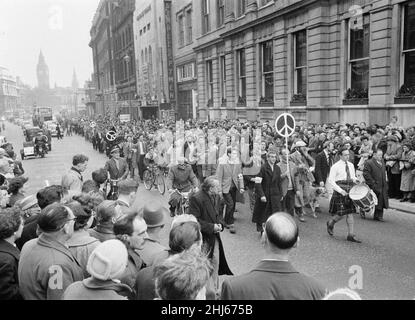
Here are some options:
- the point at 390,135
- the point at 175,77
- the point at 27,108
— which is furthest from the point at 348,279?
the point at 27,108

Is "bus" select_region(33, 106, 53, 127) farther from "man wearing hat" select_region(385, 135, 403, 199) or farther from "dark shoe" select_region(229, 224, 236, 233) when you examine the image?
"dark shoe" select_region(229, 224, 236, 233)

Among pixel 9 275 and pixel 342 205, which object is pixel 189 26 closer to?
pixel 342 205

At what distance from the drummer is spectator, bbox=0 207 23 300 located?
588cm

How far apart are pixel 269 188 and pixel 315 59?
13071 mm

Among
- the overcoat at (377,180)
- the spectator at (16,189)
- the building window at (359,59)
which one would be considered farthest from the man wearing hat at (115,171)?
the building window at (359,59)

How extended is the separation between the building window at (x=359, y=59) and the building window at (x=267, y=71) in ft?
22.5

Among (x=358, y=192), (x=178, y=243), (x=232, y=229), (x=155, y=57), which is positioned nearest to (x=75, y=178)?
(x=232, y=229)

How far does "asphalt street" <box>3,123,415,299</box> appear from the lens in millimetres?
6191

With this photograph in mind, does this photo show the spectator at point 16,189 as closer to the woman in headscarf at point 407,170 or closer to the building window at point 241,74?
the woman in headscarf at point 407,170

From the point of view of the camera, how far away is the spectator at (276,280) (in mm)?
2641

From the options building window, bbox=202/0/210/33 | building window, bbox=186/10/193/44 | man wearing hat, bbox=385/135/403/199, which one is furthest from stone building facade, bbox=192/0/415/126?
building window, bbox=186/10/193/44

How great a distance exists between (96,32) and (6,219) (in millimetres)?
107768

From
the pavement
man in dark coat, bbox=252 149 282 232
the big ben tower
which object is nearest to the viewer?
man in dark coat, bbox=252 149 282 232
